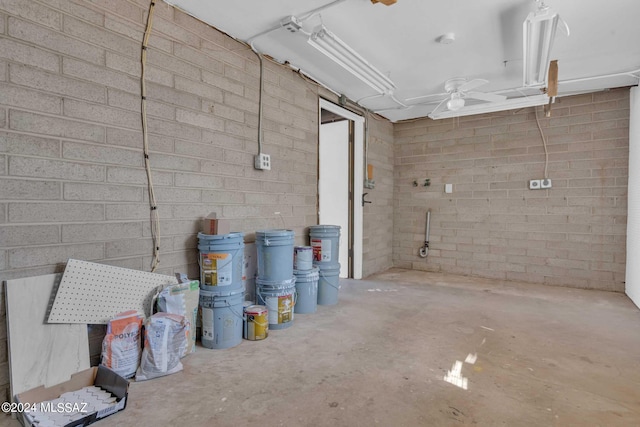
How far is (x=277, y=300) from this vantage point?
2.88 metres

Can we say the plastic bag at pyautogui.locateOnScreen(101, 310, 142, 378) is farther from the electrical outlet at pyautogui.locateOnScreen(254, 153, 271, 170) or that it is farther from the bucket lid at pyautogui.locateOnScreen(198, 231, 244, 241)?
the electrical outlet at pyautogui.locateOnScreen(254, 153, 271, 170)

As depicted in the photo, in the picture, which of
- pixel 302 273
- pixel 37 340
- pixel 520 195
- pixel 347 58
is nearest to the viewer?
pixel 37 340

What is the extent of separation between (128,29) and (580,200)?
5293mm

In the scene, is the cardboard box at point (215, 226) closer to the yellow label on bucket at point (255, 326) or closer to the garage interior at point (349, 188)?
the garage interior at point (349, 188)

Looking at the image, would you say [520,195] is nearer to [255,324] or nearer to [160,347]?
[255,324]

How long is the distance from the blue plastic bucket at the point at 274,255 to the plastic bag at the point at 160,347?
3.18 feet

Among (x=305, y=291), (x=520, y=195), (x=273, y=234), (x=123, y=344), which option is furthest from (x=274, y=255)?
(x=520, y=195)

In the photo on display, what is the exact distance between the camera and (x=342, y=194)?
4.94m

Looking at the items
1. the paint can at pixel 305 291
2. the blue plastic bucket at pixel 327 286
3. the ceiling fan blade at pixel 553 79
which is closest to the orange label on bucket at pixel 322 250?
the blue plastic bucket at pixel 327 286

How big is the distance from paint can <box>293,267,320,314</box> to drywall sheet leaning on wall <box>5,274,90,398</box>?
177 cm

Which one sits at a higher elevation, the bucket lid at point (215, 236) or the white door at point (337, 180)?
the white door at point (337, 180)

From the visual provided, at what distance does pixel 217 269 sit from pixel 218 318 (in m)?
0.36

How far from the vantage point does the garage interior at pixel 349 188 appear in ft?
5.96

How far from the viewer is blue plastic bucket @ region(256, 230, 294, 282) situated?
2.92 metres
